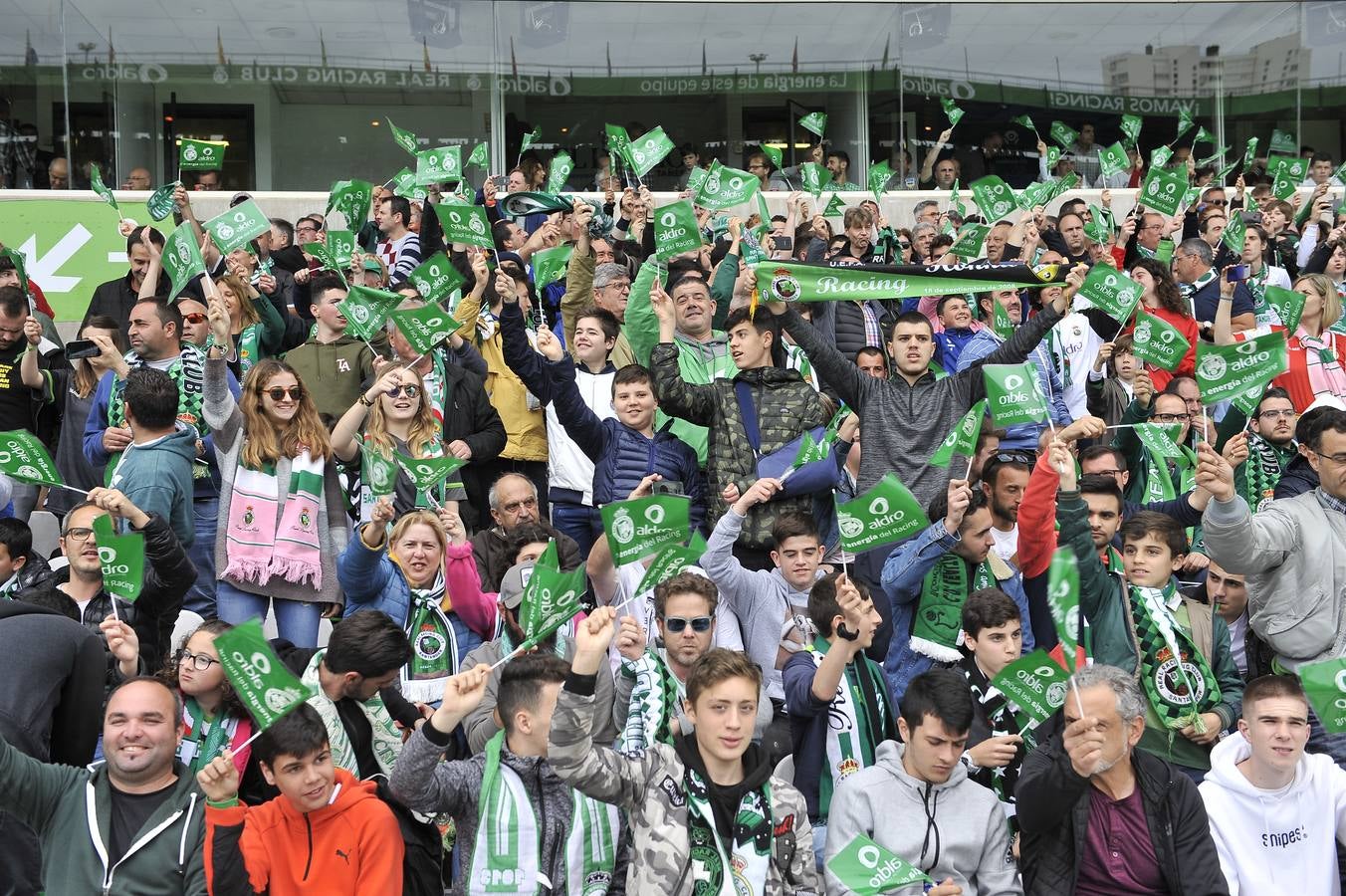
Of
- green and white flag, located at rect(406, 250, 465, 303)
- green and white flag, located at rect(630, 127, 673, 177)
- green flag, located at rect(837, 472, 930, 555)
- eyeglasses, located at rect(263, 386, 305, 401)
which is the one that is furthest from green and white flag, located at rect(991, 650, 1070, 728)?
green and white flag, located at rect(630, 127, 673, 177)

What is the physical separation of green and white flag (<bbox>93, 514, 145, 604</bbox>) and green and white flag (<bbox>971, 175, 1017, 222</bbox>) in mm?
7420

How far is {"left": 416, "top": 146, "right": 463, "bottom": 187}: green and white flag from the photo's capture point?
1185 cm

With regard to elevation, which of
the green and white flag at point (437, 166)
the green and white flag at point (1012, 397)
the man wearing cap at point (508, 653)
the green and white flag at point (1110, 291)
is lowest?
the man wearing cap at point (508, 653)

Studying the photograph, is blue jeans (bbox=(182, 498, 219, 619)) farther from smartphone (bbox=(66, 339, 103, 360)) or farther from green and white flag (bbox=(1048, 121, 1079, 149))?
green and white flag (bbox=(1048, 121, 1079, 149))

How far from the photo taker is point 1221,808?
5.39 meters

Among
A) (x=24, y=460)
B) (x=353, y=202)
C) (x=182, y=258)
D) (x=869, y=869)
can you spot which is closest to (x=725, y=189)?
(x=353, y=202)

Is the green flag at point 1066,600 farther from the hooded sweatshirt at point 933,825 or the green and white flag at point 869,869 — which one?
the green and white flag at point 869,869

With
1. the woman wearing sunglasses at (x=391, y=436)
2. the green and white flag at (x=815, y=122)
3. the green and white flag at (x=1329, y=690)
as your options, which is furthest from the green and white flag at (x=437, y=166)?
the green and white flag at (x=1329, y=690)

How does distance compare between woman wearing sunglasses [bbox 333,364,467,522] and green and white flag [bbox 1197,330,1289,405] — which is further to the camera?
woman wearing sunglasses [bbox 333,364,467,522]

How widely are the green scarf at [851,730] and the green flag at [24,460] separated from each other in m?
3.14

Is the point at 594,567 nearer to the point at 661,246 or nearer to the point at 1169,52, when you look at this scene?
the point at 661,246

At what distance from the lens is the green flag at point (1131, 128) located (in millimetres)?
17422

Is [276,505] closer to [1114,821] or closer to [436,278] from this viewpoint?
[436,278]

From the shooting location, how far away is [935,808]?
17.1ft
